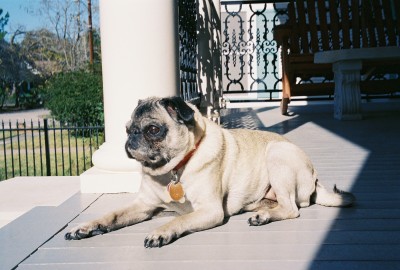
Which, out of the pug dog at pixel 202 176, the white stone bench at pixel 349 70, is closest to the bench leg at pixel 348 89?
the white stone bench at pixel 349 70

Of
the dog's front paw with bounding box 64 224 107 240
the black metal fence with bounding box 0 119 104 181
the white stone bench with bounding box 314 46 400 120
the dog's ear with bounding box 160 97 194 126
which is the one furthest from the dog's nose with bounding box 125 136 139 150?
the black metal fence with bounding box 0 119 104 181

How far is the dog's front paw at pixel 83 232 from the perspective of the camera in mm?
2422

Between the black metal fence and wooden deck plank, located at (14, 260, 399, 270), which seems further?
the black metal fence

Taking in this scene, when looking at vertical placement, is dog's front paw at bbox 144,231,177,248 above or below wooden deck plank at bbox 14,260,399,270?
above

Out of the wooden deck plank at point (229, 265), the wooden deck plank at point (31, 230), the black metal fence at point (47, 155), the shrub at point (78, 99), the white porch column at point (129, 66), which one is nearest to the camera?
the wooden deck plank at point (229, 265)

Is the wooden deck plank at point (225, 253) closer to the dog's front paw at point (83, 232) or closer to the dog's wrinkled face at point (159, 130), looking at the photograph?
the dog's front paw at point (83, 232)

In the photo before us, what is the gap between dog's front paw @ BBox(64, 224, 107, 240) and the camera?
7.95 feet

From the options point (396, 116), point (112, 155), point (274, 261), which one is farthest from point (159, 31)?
point (396, 116)

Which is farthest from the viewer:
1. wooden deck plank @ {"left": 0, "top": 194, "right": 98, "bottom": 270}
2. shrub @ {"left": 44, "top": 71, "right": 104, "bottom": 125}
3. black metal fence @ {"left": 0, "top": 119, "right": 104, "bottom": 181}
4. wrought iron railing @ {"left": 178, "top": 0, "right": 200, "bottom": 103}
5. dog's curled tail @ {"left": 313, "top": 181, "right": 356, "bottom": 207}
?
shrub @ {"left": 44, "top": 71, "right": 104, "bottom": 125}

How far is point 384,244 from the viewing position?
2189 mm

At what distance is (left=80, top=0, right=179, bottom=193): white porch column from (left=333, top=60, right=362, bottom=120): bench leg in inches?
161

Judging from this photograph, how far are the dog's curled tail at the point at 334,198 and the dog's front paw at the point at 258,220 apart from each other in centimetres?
48

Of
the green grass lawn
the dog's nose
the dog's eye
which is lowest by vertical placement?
the green grass lawn

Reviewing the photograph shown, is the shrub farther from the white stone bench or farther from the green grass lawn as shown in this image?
the white stone bench
